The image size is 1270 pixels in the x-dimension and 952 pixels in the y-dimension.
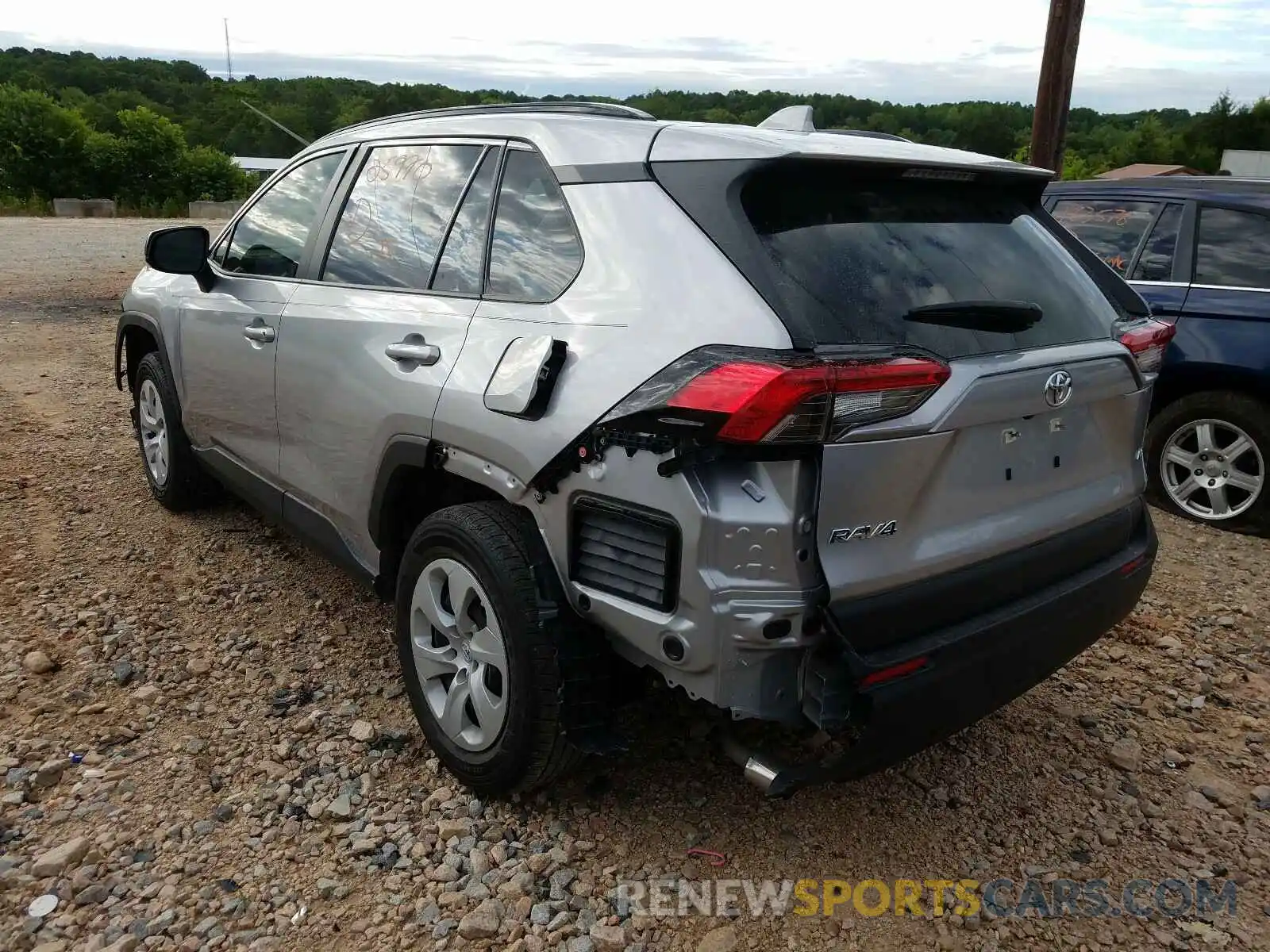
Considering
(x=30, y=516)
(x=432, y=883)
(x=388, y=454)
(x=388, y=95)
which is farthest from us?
(x=388, y=95)

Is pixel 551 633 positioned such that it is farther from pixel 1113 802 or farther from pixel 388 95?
pixel 388 95

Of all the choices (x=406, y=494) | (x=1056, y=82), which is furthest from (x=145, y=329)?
(x=1056, y=82)

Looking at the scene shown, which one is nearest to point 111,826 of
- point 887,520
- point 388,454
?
point 388,454

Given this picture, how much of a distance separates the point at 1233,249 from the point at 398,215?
440 centimetres

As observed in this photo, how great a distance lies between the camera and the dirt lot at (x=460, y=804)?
2363 mm

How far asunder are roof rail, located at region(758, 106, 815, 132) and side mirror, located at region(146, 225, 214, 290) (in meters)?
2.25

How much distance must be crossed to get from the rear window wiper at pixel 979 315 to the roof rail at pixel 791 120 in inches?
29.8

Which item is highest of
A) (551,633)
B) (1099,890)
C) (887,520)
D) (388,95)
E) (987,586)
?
(388,95)

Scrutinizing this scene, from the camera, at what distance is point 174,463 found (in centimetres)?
461

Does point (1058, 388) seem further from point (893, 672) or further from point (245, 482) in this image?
point (245, 482)

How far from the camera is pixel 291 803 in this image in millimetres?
2754

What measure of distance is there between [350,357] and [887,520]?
68.4 inches

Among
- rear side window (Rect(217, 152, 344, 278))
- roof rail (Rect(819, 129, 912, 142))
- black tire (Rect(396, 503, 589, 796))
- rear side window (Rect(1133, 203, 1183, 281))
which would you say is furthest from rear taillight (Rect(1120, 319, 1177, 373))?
rear side window (Rect(1133, 203, 1183, 281))

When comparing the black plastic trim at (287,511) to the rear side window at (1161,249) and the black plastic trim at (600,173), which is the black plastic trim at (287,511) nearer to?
the black plastic trim at (600,173)
